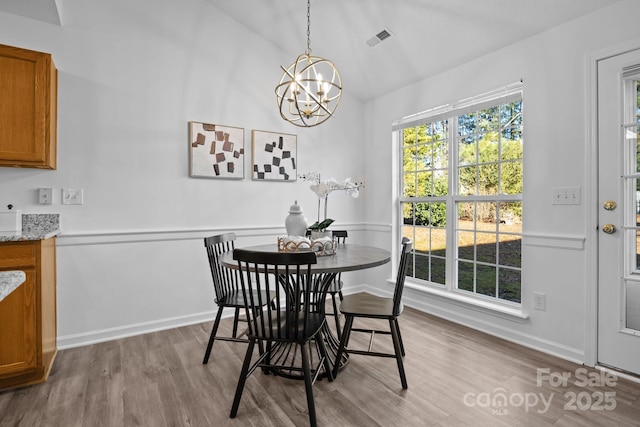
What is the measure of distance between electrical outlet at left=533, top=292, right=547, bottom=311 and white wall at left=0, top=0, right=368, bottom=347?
2459mm

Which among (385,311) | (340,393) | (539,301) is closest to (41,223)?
(340,393)

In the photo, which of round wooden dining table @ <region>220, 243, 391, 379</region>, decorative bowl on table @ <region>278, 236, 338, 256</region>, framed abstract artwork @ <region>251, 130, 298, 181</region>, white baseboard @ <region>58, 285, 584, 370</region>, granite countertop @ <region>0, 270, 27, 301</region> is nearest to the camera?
granite countertop @ <region>0, 270, 27, 301</region>

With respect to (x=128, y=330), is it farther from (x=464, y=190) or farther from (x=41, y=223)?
(x=464, y=190)

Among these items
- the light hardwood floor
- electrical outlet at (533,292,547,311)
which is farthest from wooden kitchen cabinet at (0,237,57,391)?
electrical outlet at (533,292,547,311)

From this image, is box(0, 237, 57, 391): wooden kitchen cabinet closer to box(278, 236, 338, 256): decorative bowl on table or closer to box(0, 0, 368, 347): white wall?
box(0, 0, 368, 347): white wall

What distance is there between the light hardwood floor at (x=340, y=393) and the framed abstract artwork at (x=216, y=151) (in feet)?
5.34

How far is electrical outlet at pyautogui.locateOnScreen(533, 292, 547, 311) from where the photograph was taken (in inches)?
103

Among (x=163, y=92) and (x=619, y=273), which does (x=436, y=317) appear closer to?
(x=619, y=273)

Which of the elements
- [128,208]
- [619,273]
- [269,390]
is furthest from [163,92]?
[619,273]

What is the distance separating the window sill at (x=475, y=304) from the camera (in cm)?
278

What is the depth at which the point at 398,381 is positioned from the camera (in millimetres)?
2168

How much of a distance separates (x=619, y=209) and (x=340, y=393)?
2147mm

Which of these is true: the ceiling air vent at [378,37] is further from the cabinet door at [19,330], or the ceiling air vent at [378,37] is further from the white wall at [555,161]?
the cabinet door at [19,330]

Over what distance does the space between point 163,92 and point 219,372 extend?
8.03 ft
